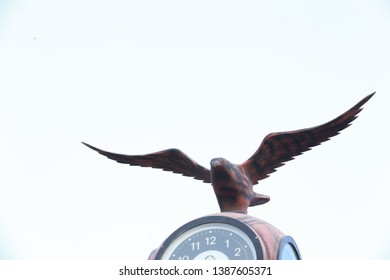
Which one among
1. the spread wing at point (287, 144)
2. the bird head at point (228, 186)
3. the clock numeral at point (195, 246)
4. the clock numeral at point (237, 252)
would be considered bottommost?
the clock numeral at point (237, 252)

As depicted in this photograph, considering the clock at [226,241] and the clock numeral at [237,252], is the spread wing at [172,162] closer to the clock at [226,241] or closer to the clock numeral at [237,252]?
the clock at [226,241]

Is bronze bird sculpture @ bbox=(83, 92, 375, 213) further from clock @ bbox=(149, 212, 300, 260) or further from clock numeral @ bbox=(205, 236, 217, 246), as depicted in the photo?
clock numeral @ bbox=(205, 236, 217, 246)

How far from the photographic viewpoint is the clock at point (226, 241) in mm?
9297

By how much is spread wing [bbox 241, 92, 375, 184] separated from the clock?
81cm

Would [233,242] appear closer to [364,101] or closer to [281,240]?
[281,240]

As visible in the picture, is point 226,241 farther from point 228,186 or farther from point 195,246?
Result: point 228,186

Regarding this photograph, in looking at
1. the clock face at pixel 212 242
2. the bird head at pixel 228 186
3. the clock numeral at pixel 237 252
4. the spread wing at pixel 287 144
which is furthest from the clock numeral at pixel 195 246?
the spread wing at pixel 287 144

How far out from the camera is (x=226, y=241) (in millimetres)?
9484

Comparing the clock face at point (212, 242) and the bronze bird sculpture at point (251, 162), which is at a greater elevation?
the bronze bird sculpture at point (251, 162)

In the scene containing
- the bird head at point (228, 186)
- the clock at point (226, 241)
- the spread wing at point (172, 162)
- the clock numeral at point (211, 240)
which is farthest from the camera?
the spread wing at point (172, 162)

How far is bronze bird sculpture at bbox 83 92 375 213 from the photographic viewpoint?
33.3 ft

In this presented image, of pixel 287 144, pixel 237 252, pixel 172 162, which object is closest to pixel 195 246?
pixel 237 252

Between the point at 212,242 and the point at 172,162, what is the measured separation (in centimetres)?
152

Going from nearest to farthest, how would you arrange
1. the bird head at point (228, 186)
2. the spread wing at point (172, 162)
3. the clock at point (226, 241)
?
the clock at point (226, 241), the bird head at point (228, 186), the spread wing at point (172, 162)
